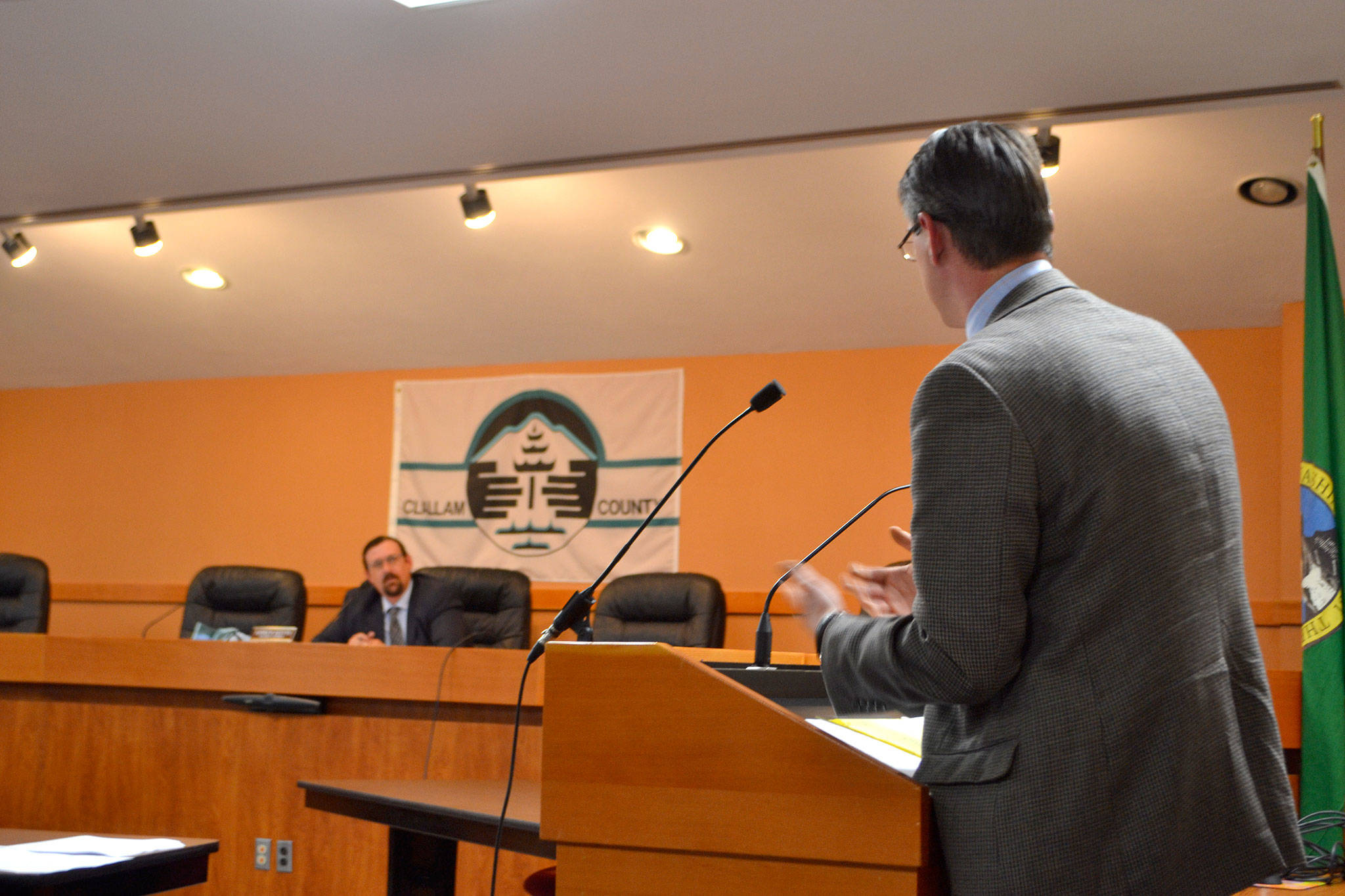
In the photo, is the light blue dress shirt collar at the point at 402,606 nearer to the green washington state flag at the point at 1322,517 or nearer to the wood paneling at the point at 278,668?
→ the wood paneling at the point at 278,668

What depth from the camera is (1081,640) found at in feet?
3.22

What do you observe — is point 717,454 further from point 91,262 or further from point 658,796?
point 658,796

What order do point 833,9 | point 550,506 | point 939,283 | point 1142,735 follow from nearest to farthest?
point 1142,735
point 939,283
point 833,9
point 550,506

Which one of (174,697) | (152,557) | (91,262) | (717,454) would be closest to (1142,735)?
(174,697)

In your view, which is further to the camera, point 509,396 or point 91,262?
point 509,396

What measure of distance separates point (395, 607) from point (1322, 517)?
343cm

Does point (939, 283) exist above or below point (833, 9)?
below

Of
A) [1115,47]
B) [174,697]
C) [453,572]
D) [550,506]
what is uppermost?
[1115,47]

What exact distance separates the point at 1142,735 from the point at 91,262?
5477mm

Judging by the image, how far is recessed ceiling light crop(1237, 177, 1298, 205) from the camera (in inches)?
150

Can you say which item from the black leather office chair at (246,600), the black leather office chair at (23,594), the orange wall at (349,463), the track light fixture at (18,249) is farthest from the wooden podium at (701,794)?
the track light fixture at (18,249)

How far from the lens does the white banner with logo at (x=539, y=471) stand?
561cm

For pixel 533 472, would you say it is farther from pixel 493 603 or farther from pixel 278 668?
pixel 278 668

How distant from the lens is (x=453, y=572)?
490 cm
